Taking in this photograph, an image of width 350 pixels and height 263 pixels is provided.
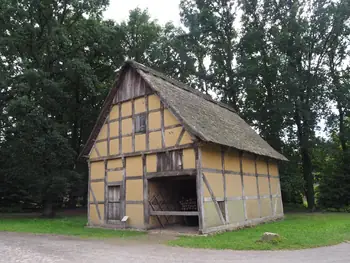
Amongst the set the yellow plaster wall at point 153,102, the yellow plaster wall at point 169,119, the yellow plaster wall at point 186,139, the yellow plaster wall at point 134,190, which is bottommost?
the yellow plaster wall at point 134,190

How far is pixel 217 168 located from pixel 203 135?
2190 mm

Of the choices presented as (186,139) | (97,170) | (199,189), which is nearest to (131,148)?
(97,170)

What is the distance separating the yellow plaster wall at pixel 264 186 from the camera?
58.3ft

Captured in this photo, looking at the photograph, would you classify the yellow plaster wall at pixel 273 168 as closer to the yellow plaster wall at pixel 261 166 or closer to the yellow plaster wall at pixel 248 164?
the yellow plaster wall at pixel 261 166

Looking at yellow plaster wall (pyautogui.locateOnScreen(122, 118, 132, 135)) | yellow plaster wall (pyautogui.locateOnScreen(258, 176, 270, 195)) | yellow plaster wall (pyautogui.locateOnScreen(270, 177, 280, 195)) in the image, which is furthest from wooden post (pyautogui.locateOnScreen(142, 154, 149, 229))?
yellow plaster wall (pyautogui.locateOnScreen(270, 177, 280, 195))

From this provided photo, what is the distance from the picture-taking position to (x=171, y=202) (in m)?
16.1

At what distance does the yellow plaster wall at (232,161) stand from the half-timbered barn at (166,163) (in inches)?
1.9

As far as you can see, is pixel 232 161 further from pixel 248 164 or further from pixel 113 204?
pixel 113 204

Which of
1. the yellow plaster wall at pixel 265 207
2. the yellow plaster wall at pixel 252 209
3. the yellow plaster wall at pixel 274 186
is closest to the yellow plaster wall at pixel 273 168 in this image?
the yellow plaster wall at pixel 274 186

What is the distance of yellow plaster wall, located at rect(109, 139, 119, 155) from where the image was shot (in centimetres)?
1604

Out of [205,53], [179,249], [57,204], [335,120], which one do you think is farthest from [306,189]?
[57,204]

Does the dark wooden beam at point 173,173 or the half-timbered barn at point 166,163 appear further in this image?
the half-timbered barn at point 166,163

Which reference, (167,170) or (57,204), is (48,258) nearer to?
(167,170)

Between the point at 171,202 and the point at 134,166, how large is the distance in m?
2.79
